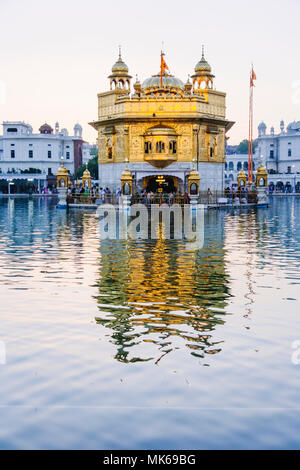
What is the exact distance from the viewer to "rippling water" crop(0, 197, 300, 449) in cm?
522

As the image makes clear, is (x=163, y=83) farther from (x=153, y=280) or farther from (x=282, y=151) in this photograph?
(x=282, y=151)

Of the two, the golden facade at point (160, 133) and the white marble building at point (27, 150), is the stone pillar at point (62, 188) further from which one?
the white marble building at point (27, 150)

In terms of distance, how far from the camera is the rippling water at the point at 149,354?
5.22 metres

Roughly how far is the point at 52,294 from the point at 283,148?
309ft

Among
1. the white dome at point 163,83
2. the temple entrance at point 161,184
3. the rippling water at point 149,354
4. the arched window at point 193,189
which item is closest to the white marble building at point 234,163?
the white dome at point 163,83

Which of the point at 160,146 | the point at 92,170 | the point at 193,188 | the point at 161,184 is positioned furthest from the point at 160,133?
the point at 92,170

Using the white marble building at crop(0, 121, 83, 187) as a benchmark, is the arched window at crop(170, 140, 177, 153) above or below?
below

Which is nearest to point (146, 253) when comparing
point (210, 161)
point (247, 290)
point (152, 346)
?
point (247, 290)

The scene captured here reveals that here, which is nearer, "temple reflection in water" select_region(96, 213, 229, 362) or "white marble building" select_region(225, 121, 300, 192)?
"temple reflection in water" select_region(96, 213, 229, 362)

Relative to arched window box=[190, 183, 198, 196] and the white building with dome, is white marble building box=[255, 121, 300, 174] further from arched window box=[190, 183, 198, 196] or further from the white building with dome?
arched window box=[190, 183, 198, 196]

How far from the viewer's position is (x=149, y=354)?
23.6 ft

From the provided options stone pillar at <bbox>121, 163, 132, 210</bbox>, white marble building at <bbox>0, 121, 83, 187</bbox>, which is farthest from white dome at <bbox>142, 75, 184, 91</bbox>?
white marble building at <bbox>0, 121, 83, 187</bbox>

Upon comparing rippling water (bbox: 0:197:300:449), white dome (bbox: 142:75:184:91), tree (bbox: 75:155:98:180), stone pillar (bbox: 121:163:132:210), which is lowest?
rippling water (bbox: 0:197:300:449)

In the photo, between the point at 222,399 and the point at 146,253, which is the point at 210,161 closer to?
the point at 146,253
